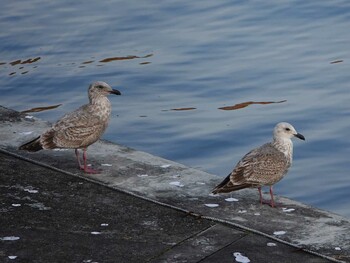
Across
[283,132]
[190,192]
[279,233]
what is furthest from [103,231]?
[283,132]

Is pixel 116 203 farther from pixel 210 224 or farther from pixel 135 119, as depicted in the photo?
pixel 135 119

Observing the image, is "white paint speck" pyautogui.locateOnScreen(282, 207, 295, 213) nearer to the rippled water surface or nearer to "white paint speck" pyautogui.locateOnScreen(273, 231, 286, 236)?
"white paint speck" pyautogui.locateOnScreen(273, 231, 286, 236)

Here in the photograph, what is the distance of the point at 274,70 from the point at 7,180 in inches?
264

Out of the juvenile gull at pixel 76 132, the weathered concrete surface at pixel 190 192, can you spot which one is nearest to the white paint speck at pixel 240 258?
the weathered concrete surface at pixel 190 192

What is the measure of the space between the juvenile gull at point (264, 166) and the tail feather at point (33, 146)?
Answer: 1.81 meters

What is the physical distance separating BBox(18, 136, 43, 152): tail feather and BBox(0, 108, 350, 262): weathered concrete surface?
0.21 metres

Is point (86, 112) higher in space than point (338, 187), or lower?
higher

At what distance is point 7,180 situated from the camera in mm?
9297

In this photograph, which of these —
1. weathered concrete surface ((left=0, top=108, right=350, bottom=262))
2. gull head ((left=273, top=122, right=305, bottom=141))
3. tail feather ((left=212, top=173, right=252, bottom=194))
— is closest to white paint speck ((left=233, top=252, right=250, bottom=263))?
weathered concrete surface ((left=0, top=108, right=350, bottom=262))

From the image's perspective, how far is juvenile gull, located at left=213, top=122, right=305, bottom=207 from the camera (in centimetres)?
893

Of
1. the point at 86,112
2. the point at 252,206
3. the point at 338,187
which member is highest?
the point at 86,112

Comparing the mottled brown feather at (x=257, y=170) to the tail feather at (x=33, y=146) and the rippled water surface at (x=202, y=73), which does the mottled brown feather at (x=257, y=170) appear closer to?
the tail feather at (x=33, y=146)

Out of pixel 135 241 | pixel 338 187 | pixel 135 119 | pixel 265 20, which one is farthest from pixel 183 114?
pixel 135 241

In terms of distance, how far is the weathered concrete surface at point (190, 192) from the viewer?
827cm
